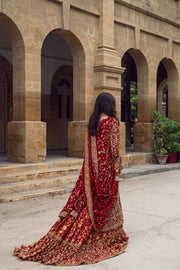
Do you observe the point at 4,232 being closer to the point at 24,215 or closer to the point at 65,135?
the point at 24,215

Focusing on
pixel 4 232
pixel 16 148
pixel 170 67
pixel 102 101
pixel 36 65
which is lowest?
pixel 4 232

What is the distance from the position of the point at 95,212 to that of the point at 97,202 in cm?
12

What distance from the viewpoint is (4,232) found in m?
4.89

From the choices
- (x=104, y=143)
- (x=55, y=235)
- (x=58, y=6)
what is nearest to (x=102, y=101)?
(x=104, y=143)

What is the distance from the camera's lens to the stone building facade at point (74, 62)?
8711mm

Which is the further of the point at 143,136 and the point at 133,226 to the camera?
the point at 143,136

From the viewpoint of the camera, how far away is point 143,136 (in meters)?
12.8

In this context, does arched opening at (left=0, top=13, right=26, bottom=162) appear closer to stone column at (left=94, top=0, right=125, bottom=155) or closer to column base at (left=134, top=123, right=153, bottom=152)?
stone column at (left=94, top=0, right=125, bottom=155)

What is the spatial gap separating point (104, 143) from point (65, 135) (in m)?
10.7

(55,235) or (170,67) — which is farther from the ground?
(170,67)

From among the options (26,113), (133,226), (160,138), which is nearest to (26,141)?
(26,113)

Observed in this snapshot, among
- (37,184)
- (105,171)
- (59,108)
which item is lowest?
(37,184)

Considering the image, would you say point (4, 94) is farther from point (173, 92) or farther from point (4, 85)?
point (173, 92)

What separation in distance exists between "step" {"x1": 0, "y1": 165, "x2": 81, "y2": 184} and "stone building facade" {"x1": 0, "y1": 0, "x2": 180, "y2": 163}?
1.85ft
